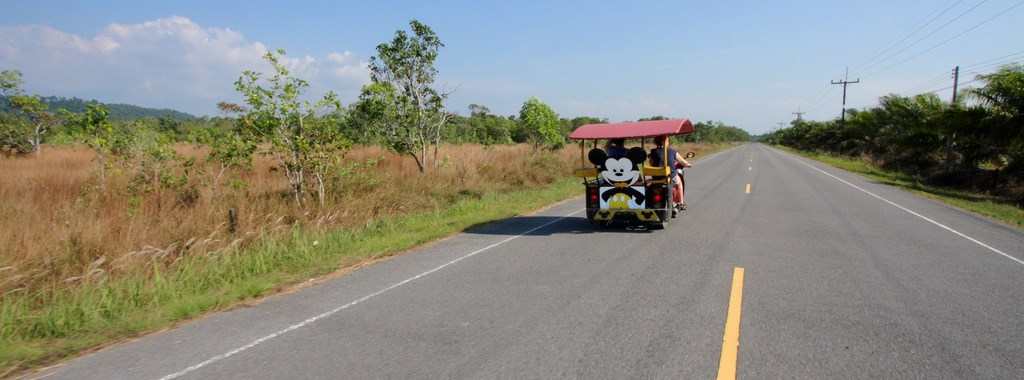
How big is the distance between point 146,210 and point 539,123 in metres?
20.9

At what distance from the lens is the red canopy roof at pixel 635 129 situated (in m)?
9.13

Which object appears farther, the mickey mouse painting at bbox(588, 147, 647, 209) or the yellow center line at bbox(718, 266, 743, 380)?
the mickey mouse painting at bbox(588, 147, 647, 209)

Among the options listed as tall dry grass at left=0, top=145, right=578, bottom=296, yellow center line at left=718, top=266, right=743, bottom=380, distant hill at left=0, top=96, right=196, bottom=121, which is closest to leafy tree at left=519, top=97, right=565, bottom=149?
tall dry grass at left=0, top=145, right=578, bottom=296

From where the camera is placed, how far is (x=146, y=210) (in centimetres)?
924

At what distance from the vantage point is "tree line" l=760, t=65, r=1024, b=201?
17841 mm

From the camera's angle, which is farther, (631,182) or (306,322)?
(631,182)

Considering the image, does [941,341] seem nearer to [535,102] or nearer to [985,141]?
[985,141]

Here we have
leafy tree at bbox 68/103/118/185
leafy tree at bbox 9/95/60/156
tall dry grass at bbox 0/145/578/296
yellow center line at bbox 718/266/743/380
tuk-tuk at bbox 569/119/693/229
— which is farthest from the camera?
leafy tree at bbox 9/95/60/156

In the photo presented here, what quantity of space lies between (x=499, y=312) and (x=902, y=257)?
5952 mm

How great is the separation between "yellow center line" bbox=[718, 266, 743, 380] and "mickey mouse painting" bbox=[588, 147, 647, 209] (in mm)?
3329

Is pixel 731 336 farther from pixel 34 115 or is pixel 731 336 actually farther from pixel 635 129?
pixel 34 115

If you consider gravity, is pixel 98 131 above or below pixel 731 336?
above

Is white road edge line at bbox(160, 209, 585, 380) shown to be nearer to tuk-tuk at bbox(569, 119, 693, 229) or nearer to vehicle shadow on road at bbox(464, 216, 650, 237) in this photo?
vehicle shadow on road at bbox(464, 216, 650, 237)

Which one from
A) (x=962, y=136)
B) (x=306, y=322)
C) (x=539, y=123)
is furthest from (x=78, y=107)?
(x=962, y=136)
